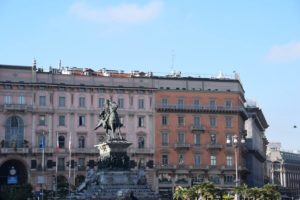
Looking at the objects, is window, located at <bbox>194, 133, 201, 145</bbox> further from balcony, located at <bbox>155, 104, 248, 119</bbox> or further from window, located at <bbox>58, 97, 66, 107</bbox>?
window, located at <bbox>58, 97, 66, 107</bbox>

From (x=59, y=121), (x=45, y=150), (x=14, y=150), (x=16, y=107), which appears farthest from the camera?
(x=59, y=121)

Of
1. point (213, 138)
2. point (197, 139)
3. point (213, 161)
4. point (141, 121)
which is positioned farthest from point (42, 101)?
point (213, 161)

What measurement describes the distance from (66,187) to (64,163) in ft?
22.5

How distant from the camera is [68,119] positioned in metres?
99.8

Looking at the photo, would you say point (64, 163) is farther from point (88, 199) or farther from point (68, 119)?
point (88, 199)

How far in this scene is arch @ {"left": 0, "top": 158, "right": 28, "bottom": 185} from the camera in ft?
317

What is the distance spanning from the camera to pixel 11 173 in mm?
96750

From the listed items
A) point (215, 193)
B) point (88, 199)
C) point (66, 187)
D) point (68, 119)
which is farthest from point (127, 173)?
point (68, 119)

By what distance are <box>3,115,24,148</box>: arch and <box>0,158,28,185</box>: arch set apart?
2.51 metres

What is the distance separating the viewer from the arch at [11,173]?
317 feet

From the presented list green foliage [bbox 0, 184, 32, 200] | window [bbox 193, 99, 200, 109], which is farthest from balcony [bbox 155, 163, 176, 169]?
green foliage [bbox 0, 184, 32, 200]

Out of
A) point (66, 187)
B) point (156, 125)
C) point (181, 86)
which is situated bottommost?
point (66, 187)

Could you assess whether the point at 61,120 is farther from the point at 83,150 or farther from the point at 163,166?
the point at 163,166

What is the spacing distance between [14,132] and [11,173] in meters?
6.10
